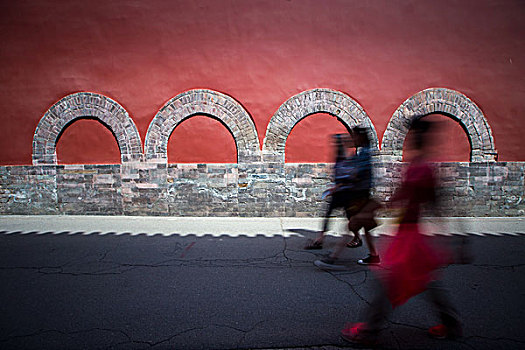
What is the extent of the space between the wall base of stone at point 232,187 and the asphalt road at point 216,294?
157 centimetres

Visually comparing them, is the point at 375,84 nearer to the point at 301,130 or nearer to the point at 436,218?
the point at 301,130

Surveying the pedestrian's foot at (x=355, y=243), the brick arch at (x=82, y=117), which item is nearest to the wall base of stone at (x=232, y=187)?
the brick arch at (x=82, y=117)

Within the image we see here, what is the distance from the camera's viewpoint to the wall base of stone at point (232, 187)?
6.88 m

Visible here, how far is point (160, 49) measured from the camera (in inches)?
276

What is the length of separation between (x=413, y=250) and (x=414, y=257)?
48mm

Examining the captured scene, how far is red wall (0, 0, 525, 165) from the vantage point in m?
6.91

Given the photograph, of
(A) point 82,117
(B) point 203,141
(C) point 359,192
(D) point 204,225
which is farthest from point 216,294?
(A) point 82,117

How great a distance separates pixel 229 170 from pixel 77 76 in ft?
13.9

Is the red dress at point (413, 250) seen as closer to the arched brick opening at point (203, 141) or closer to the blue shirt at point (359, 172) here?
the blue shirt at point (359, 172)

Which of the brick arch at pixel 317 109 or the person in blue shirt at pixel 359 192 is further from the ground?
the brick arch at pixel 317 109

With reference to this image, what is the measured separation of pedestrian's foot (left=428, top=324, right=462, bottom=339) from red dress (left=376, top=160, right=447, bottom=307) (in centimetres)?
43

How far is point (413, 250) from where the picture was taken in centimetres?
213

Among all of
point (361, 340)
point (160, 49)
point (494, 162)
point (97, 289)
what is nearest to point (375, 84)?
point (494, 162)

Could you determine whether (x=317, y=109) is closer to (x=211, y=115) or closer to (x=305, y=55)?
(x=305, y=55)
